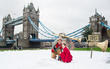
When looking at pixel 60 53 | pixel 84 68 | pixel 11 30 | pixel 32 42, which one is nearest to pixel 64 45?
pixel 60 53

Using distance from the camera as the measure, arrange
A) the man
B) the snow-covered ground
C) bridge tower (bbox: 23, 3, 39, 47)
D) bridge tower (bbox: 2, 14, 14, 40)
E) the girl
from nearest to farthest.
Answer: the snow-covered ground, the girl, the man, bridge tower (bbox: 23, 3, 39, 47), bridge tower (bbox: 2, 14, 14, 40)

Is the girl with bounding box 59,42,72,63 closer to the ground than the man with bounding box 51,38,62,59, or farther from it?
closer to the ground

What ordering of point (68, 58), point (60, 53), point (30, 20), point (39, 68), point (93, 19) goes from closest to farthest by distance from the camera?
point (39, 68), point (68, 58), point (60, 53), point (93, 19), point (30, 20)

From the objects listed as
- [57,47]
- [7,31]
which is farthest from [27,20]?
[57,47]

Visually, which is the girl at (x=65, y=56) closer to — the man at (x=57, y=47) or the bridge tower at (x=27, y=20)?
the man at (x=57, y=47)

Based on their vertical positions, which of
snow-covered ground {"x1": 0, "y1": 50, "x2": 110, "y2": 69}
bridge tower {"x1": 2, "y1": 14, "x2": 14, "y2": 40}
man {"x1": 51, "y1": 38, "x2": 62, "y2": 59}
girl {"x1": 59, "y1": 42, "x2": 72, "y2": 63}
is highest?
bridge tower {"x1": 2, "y1": 14, "x2": 14, "y2": 40}

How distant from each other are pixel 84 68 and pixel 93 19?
3463 centimetres

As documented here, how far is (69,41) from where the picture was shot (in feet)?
24.3

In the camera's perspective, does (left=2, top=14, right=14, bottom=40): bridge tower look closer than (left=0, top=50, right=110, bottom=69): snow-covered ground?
No

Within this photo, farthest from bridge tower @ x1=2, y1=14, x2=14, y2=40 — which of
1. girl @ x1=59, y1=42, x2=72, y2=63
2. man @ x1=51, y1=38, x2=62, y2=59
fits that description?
girl @ x1=59, y1=42, x2=72, y2=63

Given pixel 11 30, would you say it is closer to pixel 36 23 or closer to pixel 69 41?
pixel 36 23

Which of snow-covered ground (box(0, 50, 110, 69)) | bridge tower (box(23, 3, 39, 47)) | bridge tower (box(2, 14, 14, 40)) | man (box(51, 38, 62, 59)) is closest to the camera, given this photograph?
snow-covered ground (box(0, 50, 110, 69))

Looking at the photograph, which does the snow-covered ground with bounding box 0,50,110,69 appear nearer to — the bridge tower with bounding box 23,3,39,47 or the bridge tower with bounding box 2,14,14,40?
the bridge tower with bounding box 23,3,39,47

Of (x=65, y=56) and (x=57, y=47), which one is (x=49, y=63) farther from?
(x=57, y=47)
